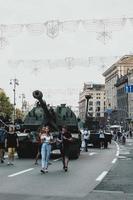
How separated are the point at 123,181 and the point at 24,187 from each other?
318 cm

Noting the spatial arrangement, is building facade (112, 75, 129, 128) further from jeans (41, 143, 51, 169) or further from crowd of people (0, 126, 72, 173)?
jeans (41, 143, 51, 169)

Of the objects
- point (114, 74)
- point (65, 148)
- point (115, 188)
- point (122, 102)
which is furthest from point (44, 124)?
point (114, 74)

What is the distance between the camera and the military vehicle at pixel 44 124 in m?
25.0

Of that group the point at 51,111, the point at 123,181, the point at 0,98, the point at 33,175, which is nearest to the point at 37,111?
the point at 51,111

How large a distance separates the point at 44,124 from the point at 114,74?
449ft

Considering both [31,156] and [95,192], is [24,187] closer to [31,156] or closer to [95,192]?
[95,192]

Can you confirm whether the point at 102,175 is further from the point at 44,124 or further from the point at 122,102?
the point at 122,102

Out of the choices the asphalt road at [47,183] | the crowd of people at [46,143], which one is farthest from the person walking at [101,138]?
the asphalt road at [47,183]

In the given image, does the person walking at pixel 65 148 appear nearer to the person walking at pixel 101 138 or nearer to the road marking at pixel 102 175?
the road marking at pixel 102 175

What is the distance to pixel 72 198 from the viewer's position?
11.1 meters

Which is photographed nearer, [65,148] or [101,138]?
[65,148]

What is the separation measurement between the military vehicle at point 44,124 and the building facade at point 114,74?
360 feet

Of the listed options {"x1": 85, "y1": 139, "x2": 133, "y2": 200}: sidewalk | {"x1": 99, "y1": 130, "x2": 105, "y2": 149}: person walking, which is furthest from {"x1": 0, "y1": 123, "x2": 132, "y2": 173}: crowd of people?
{"x1": 99, "y1": 130, "x2": 105, "y2": 149}: person walking

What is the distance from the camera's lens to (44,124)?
26.4 metres
